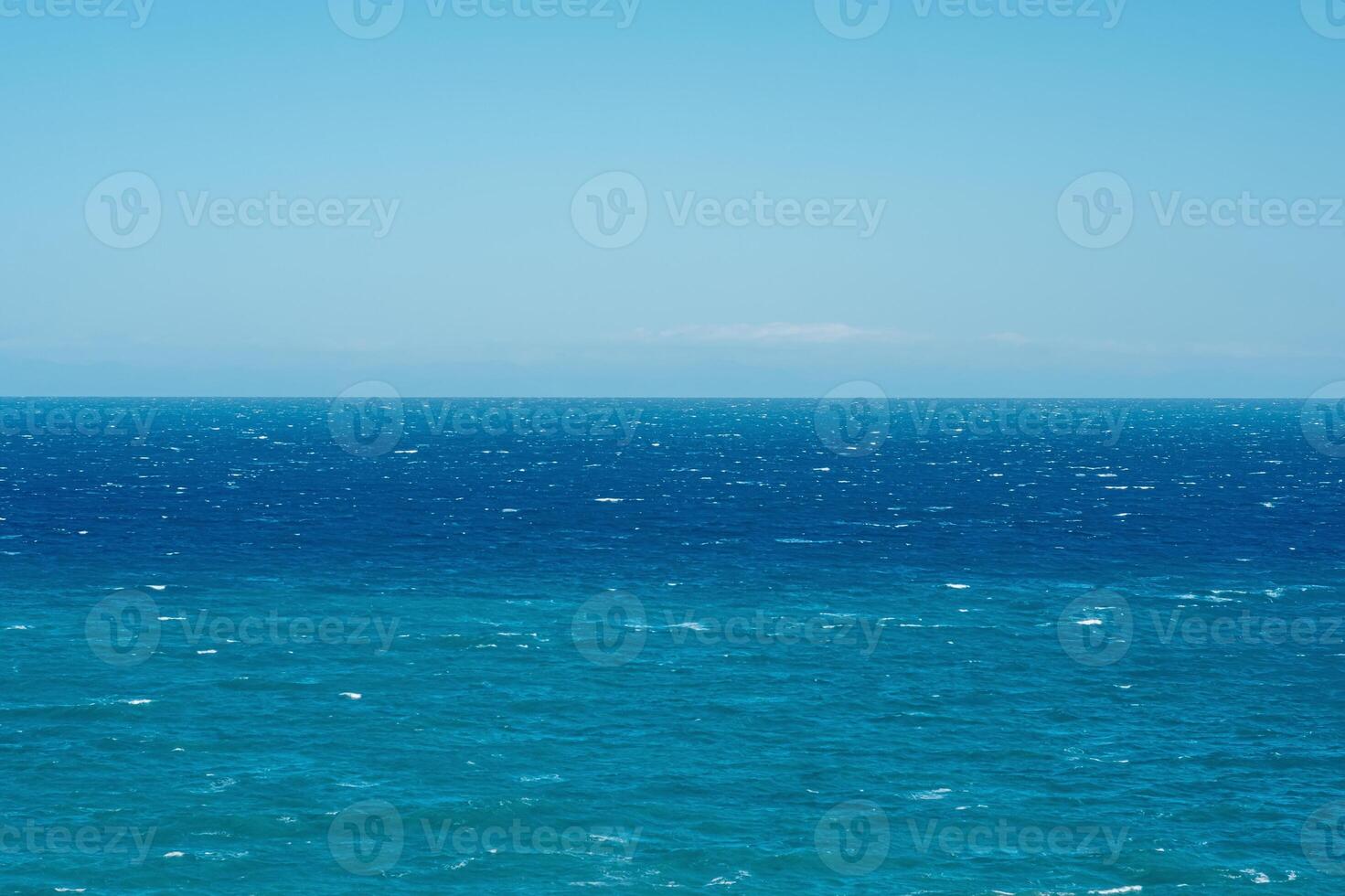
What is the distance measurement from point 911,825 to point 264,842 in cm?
2272

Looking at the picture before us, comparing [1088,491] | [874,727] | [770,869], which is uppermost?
[1088,491]

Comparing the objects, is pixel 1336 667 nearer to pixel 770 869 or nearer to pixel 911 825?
pixel 911 825

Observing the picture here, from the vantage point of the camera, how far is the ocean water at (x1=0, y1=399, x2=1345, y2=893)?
124ft

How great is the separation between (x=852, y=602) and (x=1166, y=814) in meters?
33.2

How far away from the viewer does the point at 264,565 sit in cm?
8319

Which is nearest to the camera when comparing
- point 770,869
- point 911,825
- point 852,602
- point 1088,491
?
point 770,869

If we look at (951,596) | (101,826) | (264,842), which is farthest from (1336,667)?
(101,826)

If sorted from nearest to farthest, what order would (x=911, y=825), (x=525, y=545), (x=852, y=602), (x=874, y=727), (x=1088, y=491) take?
(x=911, y=825) < (x=874, y=727) < (x=852, y=602) < (x=525, y=545) < (x=1088, y=491)

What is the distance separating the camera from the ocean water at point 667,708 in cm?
3781

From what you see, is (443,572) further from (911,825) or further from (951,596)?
(911,825)

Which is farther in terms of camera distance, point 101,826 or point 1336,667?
point 1336,667

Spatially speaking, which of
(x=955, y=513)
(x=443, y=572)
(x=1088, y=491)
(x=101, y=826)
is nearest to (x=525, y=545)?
(x=443, y=572)

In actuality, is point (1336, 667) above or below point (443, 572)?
below

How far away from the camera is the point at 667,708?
52.9 meters
